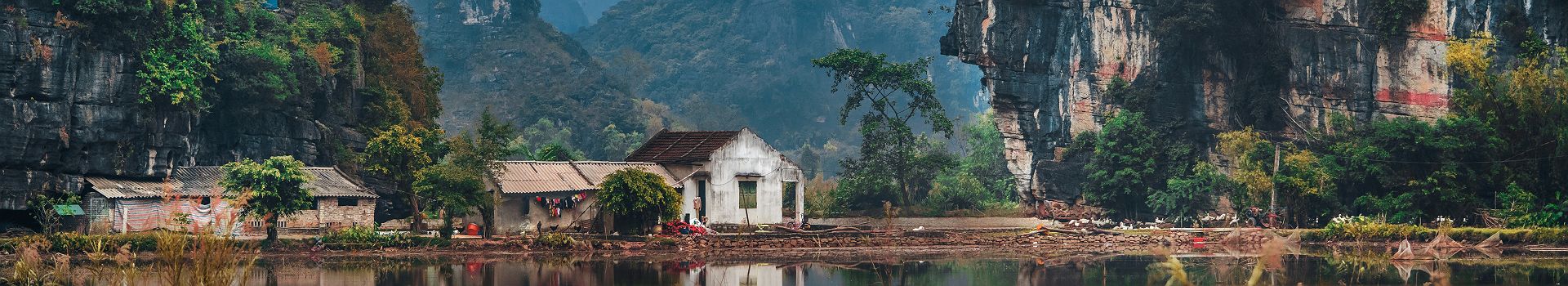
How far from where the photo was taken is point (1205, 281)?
1283 inches

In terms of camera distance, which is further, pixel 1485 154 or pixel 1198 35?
pixel 1198 35

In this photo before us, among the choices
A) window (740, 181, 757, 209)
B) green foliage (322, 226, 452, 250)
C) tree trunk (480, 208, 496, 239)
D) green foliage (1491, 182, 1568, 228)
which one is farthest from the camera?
window (740, 181, 757, 209)

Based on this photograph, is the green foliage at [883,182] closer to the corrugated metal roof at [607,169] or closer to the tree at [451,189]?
the corrugated metal roof at [607,169]

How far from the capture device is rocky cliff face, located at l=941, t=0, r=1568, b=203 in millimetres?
52219

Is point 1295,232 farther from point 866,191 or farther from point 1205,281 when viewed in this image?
point 866,191

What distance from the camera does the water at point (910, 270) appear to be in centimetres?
3269

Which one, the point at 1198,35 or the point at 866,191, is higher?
the point at 1198,35

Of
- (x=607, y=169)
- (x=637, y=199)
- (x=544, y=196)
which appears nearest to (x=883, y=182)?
(x=607, y=169)

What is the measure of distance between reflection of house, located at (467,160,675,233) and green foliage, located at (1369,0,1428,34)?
24085 mm

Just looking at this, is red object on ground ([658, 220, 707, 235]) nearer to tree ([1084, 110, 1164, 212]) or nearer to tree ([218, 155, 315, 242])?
tree ([218, 155, 315, 242])

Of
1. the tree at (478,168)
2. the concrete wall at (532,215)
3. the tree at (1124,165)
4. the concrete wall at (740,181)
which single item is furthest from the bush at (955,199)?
the tree at (478,168)

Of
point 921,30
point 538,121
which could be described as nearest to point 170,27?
point 538,121

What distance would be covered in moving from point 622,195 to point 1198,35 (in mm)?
26010

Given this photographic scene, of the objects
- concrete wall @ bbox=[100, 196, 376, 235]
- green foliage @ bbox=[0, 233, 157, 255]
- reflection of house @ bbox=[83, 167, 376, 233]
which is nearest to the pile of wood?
concrete wall @ bbox=[100, 196, 376, 235]
